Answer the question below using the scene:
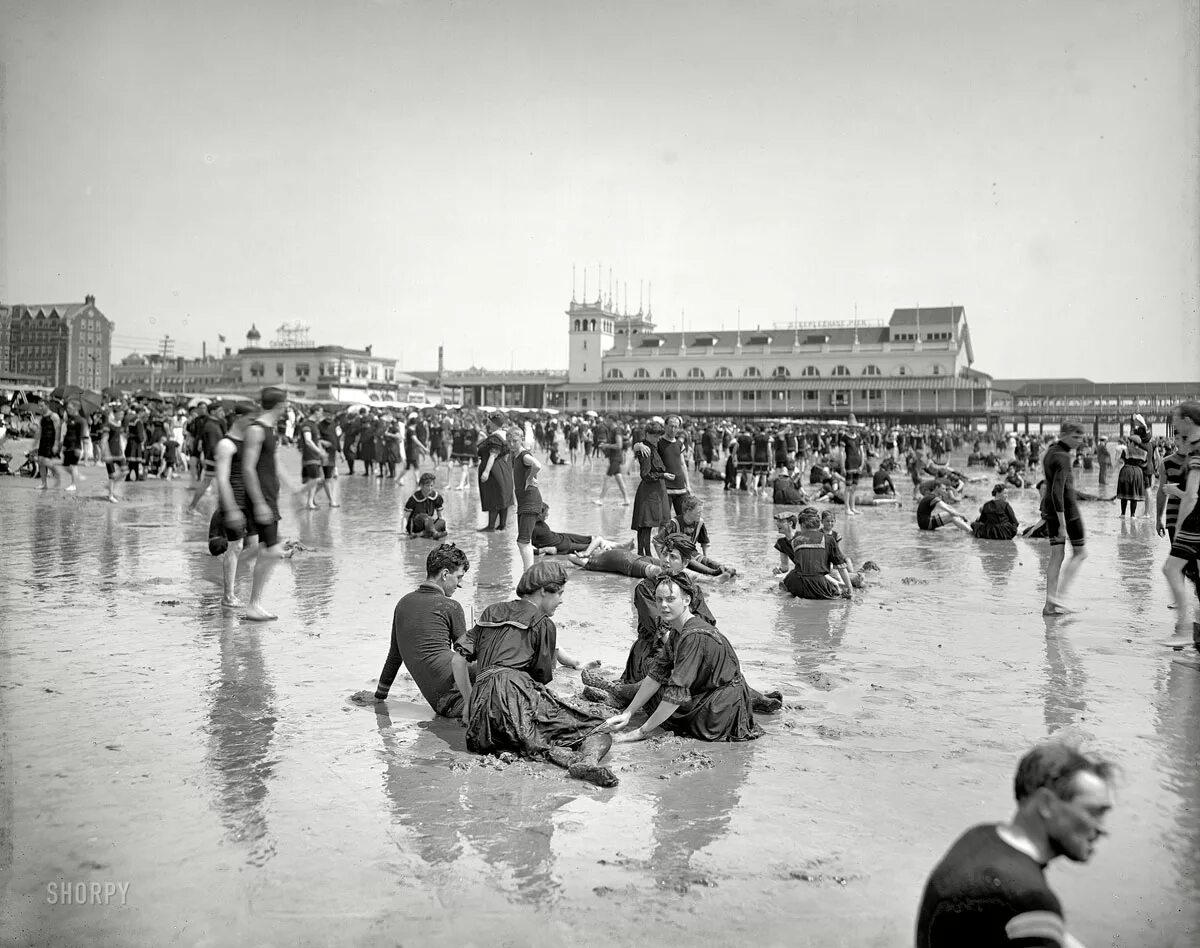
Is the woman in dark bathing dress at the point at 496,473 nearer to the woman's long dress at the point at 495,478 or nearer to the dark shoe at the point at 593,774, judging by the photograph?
the woman's long dress at the point at 495,478

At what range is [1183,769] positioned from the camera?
180 inches

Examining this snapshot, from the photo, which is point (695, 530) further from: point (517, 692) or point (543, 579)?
point (517, 692)

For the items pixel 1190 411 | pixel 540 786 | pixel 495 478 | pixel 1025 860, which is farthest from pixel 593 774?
pixel 495 478

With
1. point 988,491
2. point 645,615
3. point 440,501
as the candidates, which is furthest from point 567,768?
point 988,491

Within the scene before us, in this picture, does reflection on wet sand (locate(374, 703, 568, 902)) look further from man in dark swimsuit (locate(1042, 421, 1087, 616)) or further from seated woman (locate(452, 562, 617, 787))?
man in dark swimsuit (locate(1042, 421, 1087, 616))

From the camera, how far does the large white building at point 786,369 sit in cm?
8056

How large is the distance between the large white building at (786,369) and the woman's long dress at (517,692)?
75.8 m

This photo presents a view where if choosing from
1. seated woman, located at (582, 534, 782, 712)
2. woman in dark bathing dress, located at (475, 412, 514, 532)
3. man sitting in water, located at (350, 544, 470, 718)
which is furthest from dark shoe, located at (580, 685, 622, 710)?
woman in dark bathing dress, located at (475, 412, 514, 532)

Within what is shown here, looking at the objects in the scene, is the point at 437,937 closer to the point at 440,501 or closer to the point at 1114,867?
the point at 1114,867

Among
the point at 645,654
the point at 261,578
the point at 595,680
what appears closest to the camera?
the point at 645,654

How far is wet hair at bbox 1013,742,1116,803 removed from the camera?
2035 mm

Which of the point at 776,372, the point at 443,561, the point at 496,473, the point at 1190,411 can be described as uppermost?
the point at 776,372

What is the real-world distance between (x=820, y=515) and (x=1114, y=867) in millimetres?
6013

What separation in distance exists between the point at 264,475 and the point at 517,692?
3.26 m
